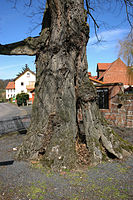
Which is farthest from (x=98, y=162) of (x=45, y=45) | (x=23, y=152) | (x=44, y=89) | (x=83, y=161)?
(x=45, y=45)

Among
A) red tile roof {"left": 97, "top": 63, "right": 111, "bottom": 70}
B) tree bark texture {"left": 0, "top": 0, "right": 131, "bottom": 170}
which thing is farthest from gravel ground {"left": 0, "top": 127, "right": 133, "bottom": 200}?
red tile roof {"left": 97, "top": 63, "right": 111, "bottom": 70}

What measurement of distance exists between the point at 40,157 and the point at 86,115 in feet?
5.09

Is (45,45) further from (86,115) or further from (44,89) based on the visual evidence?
(86,115)

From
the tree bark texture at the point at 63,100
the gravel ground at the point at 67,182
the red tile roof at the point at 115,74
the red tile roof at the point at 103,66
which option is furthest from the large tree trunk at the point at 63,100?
the red tile roof at the point at 103,66

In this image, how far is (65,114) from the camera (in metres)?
4.23

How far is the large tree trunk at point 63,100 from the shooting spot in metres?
4.17

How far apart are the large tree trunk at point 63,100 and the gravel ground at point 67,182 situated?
0.39 metres

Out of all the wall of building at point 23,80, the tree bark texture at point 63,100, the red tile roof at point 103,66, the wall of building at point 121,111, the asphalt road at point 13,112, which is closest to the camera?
the tree bark texture at point 63,100

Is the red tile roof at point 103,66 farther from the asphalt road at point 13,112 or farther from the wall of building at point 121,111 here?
the wall of building at point 121,111

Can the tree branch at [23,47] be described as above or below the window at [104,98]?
above

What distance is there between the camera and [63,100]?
426cm

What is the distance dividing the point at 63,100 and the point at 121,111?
5615 millimetres

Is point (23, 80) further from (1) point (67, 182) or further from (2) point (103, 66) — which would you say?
(1) point (67, 182)

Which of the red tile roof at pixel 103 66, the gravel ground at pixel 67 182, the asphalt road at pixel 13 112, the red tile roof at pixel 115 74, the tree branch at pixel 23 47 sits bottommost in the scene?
the asphalt road at pixel 13 112
